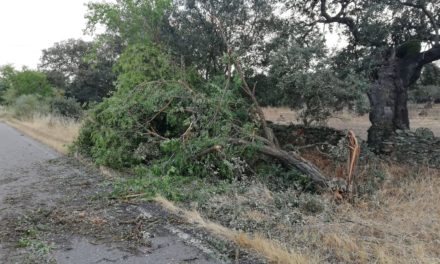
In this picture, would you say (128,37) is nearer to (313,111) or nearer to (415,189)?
(313,111)

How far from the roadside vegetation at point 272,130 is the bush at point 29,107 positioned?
16.9 m

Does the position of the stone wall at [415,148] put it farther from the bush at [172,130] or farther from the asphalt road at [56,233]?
the asphalt road at [56,233]

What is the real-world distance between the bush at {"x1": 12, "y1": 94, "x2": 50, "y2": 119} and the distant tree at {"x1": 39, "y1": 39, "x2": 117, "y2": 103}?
199 inches

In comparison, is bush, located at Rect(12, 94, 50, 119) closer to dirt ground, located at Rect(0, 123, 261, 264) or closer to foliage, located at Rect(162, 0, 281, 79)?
foliage, located at Rect(162, 0, 281, 79)

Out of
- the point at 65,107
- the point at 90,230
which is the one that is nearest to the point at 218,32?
the point at 90,230

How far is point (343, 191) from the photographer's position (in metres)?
6.49

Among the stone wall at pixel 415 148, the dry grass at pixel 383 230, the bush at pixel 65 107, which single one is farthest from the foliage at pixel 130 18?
the bush at pixel 65 107

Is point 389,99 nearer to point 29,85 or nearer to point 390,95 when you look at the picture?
point 390,95

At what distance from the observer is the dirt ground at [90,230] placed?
4.24 m

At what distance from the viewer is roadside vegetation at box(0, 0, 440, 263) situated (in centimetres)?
504

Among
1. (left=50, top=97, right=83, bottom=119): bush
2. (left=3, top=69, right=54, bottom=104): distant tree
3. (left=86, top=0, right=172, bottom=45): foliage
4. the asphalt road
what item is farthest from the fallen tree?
(left=3, top=69, right=54, bottom=104): distant tree

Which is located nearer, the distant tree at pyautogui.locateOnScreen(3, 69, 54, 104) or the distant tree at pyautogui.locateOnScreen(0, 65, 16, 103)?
the distant tree at pyautogui.locateOnScreen(3, 69, 54, 104)

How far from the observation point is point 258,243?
4.33 metres

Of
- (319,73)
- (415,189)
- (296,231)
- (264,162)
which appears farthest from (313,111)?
(296,231)
